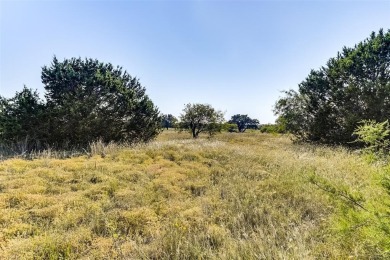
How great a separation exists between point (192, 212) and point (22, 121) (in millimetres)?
12332

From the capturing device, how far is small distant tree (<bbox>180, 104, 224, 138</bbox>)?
2516 cm

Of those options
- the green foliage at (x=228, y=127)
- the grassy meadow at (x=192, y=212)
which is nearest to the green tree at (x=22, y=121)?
the grassy meadow at (x=192, y=212)

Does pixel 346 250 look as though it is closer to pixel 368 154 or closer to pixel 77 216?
pixel 368 154

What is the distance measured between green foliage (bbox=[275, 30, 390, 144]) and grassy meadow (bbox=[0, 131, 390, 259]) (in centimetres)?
901

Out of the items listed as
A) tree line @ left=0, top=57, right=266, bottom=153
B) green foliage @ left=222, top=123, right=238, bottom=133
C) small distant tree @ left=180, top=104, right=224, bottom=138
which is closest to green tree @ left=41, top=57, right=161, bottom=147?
tree line @ left=0, top=57, right=266, bottom=153

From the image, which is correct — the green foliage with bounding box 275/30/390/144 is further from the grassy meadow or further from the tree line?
the tree line

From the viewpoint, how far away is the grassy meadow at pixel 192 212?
217 cm

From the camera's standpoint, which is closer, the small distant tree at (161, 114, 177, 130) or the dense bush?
the dense bush

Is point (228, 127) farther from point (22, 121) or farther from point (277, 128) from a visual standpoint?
point (22, 121)

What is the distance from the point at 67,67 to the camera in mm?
13523

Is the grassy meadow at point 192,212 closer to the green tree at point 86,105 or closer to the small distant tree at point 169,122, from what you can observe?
the green tree at point 86,105

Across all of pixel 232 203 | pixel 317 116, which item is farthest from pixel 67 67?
pixel 317 116

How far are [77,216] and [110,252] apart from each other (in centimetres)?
138

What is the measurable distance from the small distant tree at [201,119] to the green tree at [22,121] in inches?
593
